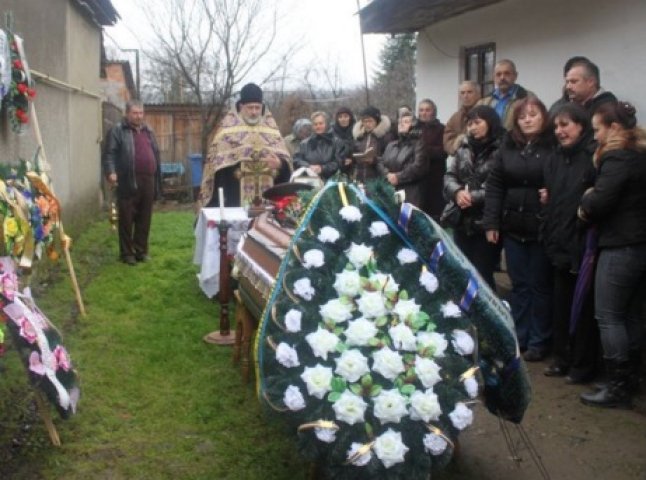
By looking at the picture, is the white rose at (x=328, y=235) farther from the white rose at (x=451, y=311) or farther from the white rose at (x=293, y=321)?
the white rose at (x=451, y=311)

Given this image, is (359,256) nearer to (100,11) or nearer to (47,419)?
(47,419)

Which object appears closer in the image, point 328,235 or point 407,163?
point 328,235

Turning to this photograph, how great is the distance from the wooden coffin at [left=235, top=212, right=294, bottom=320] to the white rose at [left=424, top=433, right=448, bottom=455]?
121cm

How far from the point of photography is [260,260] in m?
4.35

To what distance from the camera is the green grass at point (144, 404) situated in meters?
3.73

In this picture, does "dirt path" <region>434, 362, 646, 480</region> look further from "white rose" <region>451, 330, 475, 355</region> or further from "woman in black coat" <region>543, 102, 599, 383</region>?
"white rose" <region>451, 330, 475, 355</region>

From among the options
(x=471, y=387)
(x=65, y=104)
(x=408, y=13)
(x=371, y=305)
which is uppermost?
(x=408, y=13)

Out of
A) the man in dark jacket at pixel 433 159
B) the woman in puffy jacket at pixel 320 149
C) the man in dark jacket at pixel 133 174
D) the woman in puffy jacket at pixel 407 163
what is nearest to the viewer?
the woman in puffy jacket at pixel 407 163

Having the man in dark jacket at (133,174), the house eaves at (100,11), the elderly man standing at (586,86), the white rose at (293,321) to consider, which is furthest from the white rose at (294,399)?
the house eaves at (100,11)

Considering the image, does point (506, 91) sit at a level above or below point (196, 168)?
above

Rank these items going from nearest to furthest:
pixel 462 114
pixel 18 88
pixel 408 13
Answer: pixel 18 88 → pixel 462 114 → pixel 408 13

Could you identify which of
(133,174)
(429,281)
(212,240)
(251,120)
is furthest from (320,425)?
(133,174)

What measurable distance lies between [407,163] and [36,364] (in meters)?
4.43

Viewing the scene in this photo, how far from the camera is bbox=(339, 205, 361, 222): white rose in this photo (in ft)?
10.8
